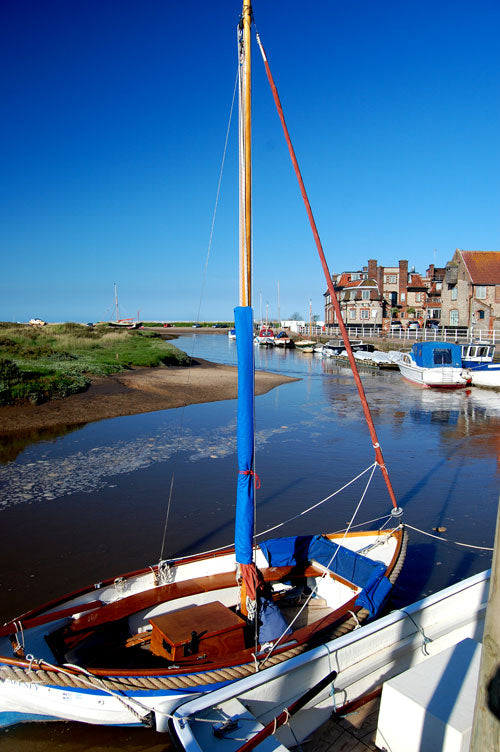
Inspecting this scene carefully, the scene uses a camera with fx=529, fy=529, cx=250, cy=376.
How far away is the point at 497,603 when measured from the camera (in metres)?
2.69

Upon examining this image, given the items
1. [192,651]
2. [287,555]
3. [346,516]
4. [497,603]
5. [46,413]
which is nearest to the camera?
[497,603]

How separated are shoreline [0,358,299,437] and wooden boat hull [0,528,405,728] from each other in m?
17.7

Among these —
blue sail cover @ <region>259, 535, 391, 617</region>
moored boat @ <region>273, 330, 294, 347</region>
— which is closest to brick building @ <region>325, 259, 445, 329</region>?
moored boat @ <region>273, 330, 294, 347</region>

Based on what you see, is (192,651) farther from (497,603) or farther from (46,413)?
(46,413)

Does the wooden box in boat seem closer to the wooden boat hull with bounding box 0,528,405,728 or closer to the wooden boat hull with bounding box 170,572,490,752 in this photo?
the wooden boat hull with bounding box 0,528,405,728

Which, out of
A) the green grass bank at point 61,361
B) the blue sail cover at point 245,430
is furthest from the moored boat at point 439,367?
the blue sail cover at point 245,430

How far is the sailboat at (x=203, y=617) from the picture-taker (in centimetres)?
597

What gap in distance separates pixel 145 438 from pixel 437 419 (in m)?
16.0

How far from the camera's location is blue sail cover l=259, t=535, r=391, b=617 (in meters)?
7.55

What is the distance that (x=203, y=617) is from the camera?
24.2 feet

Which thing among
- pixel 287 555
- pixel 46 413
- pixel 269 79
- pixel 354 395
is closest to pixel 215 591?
pixel 287 555

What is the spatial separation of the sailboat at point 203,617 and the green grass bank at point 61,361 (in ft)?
69.4

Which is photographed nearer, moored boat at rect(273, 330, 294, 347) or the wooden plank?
the wooden plank

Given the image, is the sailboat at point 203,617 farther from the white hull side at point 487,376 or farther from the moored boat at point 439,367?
the white hull side at point 487,376
